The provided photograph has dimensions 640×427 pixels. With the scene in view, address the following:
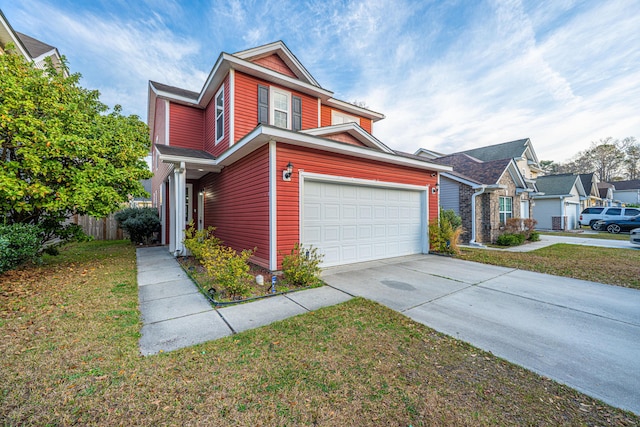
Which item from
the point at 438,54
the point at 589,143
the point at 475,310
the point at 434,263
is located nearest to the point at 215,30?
the point at 438,54

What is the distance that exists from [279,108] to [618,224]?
77.4ft

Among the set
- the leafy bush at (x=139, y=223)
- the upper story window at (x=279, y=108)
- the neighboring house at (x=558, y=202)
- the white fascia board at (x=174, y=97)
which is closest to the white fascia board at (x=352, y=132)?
the upper story window at (x=279, y=108)

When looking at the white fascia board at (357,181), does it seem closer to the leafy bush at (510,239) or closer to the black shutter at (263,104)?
the black shutter at (263,104)

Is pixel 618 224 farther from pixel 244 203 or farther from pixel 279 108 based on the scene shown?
pixel 244 203

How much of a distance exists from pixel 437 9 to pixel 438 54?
1.88 m

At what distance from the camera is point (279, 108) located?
29.6ft

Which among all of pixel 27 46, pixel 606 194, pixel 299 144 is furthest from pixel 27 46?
pixel 606 194

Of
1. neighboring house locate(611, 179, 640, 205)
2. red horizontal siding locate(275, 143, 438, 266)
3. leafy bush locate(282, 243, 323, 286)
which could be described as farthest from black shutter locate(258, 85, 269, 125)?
neighboring house locate(611, 179, 640, 205)

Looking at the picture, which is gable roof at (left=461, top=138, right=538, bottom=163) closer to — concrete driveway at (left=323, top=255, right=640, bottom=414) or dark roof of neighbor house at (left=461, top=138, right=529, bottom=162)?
dark roof of neighbor house at (left=461, top=138, right=529, bottom=162)

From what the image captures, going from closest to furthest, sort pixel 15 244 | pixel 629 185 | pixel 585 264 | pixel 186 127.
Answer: pixel 15 244 → pixel 585 264 → pixel 186 127 → pixel 629 185

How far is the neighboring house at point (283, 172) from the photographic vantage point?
600 centimetres

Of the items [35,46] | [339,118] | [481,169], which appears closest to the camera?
[35,46]

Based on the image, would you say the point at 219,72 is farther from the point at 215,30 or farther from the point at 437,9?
the point at 437,9

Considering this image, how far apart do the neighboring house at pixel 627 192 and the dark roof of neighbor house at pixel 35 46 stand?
57098 mm
